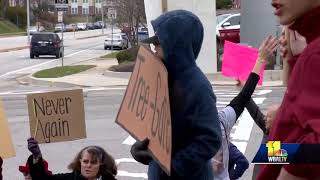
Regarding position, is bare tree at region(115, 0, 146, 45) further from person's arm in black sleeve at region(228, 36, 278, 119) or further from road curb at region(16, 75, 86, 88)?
person's arm in black sleeve at region(228, 36, 278, 119)

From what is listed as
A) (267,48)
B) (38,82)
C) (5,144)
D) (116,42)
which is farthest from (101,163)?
(116,42)

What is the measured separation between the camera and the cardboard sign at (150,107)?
8.66ft

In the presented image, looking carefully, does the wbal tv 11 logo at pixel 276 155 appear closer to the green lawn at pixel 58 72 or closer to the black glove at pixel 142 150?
the black glove at pixel 142 150

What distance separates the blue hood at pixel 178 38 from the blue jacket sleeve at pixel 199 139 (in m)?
0.15

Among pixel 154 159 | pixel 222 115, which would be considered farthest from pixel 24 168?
pixel 154 159

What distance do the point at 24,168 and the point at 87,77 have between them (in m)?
21.9

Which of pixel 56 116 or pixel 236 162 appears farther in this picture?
pixel 56 116

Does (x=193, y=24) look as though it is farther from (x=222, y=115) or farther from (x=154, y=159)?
(x=222, y=115)

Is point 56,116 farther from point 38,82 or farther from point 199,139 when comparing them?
point 38,82

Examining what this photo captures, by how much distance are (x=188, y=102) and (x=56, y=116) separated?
2.14 m

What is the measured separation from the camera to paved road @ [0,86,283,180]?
8672mm

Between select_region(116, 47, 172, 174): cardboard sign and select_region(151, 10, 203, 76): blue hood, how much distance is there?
0.28 feet

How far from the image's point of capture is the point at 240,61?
4.61 m

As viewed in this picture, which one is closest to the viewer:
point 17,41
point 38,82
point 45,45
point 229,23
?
point 38,82
